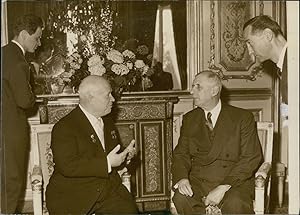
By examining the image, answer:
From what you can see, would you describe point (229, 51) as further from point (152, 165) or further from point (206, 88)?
point (152, 165)

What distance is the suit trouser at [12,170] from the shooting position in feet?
5.52

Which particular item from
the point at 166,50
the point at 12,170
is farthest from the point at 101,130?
the point at 166,50

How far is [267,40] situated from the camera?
1.84 meters

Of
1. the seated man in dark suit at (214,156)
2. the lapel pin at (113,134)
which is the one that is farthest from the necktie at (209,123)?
the lapel pin at (113,134)

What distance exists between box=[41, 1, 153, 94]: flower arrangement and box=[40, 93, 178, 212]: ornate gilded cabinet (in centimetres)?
9

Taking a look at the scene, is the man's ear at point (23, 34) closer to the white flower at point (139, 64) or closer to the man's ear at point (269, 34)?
the white flower at point (139, 64)

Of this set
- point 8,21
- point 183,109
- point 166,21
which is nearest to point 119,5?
point 166,21

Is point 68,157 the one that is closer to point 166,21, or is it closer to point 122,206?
point 122,206

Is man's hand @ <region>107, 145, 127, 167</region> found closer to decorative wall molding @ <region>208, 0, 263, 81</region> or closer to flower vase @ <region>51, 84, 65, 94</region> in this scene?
flower vase @ <region>51, 84, 65, 94</region>

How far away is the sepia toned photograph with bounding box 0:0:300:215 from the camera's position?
175 cm

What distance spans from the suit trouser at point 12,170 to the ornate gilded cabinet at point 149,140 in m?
0.65

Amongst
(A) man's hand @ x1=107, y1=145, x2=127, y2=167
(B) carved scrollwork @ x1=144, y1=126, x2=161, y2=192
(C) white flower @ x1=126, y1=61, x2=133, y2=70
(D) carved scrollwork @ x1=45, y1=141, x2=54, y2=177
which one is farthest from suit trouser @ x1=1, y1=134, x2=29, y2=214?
(B) carved scrollwork @ x1=144, y1=126, x2=161, y2=192

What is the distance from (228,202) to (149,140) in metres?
0.83

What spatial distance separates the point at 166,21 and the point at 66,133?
112 cm
